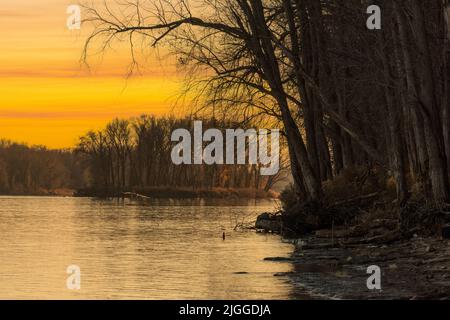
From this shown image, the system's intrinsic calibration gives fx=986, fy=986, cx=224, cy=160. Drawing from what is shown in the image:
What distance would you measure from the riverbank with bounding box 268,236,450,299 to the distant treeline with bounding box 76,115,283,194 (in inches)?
3657

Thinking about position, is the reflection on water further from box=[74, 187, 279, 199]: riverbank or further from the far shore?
box=[74, 187, 279, 199]: riverbank

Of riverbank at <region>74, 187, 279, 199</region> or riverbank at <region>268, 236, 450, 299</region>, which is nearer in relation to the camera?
riverbank at <region>268, 236, 450, 299</region>

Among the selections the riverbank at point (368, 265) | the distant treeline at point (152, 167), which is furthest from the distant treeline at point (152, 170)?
the riverbank at point (368, 265)

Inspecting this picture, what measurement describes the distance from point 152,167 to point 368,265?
350ft

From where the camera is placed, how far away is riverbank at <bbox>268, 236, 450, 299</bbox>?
16.1 metres

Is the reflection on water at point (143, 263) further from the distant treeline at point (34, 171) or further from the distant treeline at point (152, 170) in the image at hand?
the distant treeline at point (34, 171)

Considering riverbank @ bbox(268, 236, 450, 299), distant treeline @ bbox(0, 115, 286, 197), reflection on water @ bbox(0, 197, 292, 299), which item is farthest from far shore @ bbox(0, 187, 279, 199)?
riverbank @ bbox(268, 236, 450, 299)

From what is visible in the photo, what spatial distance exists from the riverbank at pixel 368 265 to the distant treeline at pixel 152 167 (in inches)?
3657

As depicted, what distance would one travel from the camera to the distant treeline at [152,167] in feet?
405

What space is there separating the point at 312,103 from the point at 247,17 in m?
4.75

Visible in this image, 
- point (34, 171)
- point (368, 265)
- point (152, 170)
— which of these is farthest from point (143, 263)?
point (34, 171)

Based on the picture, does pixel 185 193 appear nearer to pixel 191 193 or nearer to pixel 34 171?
pixel 191 193

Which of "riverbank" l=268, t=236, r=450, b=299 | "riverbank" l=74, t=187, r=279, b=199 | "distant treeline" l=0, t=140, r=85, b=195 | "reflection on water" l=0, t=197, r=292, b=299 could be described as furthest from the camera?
"distant treeline" l=0, t=140, r=85, b=195
